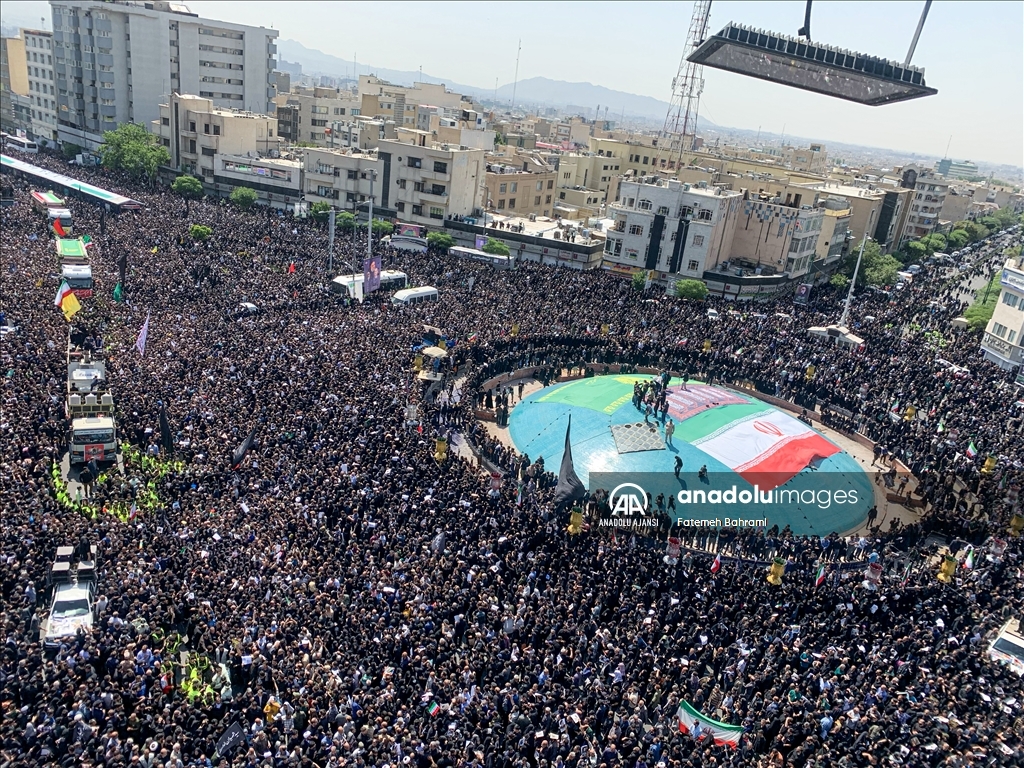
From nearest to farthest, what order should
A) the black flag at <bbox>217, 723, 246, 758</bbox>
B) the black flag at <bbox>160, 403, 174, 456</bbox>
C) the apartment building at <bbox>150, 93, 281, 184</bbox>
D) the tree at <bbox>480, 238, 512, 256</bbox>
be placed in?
1. the black flag at <bbox>217, 723, 246, 758</bbox>
2. the black flag at <bbox>160, 403, 174, 456</bbox>
3. the tree at <bbox>480, 238, 512, 256</bbox>
4. the apartment building at <bbox>150, 93, 281, 184</bbox>

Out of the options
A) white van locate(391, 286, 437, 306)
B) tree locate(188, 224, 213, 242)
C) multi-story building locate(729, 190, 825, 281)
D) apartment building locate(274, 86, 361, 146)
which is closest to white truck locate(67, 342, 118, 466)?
white van locate(391, 286, 437, 306)

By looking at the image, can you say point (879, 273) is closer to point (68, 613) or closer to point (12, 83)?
point (68, 613)

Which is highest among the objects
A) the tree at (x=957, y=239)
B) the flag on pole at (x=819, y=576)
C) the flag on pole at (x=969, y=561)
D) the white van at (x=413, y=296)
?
the tree at (x=957, y=239)

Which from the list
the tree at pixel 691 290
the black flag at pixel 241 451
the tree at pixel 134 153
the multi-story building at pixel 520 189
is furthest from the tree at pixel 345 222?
the black flag at pixel 241 451

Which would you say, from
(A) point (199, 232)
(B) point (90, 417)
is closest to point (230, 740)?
(B) point (90, 417)

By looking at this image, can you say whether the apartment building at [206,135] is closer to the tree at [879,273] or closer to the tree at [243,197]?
the tree at [243,197]

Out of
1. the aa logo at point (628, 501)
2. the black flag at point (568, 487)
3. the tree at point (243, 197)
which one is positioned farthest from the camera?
the tree at point (243, 197)

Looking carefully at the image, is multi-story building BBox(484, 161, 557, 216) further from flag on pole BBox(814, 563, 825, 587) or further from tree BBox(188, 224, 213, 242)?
flag on pole BBox(814, 563, 825, 587)

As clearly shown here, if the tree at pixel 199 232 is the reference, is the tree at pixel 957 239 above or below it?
above
